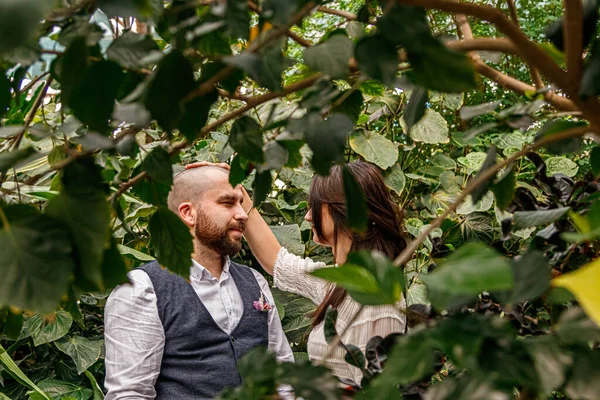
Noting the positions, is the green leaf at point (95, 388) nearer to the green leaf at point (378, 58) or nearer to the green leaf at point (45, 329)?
the green leaf at point (45, 329)

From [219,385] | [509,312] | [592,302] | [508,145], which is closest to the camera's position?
[592,302]

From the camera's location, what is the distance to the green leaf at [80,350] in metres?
2.33

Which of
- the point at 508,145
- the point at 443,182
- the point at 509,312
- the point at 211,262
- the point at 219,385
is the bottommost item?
the point at 219,385

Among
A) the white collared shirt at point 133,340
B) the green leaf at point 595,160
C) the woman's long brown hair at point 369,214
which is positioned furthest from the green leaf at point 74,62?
the white collared shirt at point 133,340

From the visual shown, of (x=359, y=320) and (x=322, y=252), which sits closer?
(x=359, y=320)

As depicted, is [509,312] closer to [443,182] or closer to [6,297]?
[6,297]

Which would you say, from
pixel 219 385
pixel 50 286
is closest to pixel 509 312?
pixel 50 286

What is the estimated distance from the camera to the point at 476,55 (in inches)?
28.9

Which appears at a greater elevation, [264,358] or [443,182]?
[264,358]

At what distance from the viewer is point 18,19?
0.31m

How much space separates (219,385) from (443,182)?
123cm

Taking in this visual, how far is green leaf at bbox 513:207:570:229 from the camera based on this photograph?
62 cm

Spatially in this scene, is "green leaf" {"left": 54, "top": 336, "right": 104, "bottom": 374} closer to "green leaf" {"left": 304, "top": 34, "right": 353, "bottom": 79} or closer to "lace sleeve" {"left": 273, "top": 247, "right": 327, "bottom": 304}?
"lace sleeve" {"left": 273, "top": 247, "right": 327, "bottom": 304}

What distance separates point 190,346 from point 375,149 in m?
1.03
